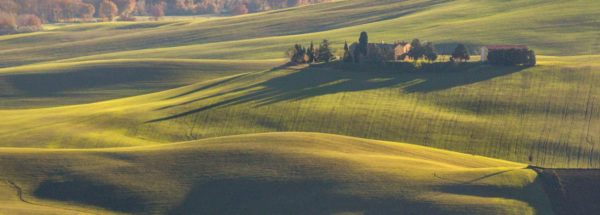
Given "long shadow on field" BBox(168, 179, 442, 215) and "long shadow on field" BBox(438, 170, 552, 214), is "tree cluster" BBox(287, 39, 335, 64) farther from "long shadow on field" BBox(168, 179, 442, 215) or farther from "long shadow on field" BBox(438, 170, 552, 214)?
Result: "long shadow on field" BBox(438, 170, 552, 214)

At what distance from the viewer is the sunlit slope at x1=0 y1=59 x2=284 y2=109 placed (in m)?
94.1

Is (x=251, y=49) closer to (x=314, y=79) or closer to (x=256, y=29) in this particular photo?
(x=256, y=29)

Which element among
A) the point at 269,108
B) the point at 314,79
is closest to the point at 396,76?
the point at 314,79

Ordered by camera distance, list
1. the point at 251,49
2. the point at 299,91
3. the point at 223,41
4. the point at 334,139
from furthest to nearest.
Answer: the point at 223,41, the point at 251,49, the point at 299,91, the point at 334,139

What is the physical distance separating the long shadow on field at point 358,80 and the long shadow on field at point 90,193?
24290mm

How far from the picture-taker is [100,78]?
338 feet

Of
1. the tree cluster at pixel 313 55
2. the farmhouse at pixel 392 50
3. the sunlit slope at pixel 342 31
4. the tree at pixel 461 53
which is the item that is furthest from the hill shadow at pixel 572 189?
the sunlit slope at pixel 342 31

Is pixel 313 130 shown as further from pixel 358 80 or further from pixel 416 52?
pixel 416 52

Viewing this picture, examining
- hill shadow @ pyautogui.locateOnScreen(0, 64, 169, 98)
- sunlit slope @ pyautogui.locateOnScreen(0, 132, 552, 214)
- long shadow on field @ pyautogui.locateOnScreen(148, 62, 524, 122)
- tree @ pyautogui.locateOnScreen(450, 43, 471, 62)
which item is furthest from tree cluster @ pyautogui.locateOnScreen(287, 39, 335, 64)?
sunlit slope @ pyautogui.locateOnScreen(0, 132, 552, 214)

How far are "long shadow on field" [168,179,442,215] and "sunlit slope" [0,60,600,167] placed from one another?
18.5m

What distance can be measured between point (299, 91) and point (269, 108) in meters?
5.70

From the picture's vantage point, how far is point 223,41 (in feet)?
511

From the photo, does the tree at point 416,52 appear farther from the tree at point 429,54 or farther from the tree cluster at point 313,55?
the tree cluster at point 313,55

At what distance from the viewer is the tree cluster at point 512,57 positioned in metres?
70.4
